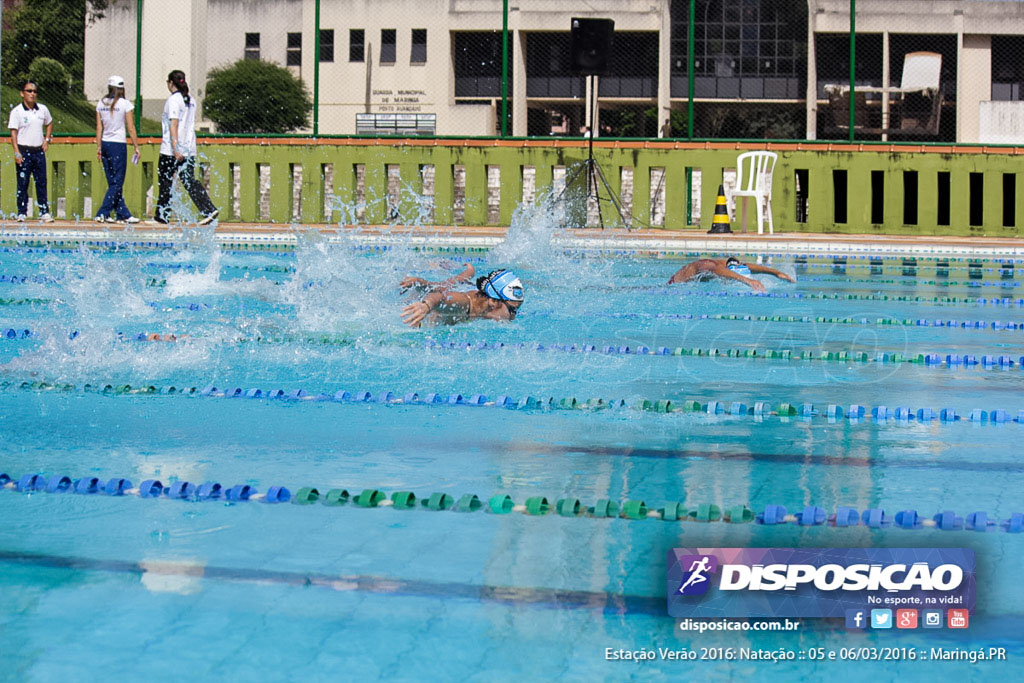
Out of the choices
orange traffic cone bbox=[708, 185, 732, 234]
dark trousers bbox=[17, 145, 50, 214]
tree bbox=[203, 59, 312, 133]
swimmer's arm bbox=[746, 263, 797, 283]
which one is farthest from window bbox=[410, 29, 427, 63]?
swimmer's arm bbox=[746, 263, 797, 283]

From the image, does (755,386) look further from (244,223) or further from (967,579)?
(244,223)

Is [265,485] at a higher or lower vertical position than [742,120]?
lower

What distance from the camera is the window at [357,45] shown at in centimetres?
3861

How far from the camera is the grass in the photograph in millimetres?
32844

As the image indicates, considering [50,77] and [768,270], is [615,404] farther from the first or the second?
[50,77]

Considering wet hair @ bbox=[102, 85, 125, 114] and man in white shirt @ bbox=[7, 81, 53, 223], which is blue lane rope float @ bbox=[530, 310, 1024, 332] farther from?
man in white shirt @ bbox=[7, 81, 53, 223]

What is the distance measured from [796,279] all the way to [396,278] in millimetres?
4167

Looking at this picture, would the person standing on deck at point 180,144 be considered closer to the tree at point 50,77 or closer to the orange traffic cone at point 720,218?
the orange traffic cone at point 720,218

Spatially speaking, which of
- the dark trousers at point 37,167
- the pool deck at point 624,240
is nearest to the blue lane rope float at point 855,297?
the pool deck at point 624,240

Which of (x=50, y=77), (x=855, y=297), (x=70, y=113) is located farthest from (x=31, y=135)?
(x=70, y=113)

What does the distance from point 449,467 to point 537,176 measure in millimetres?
11552

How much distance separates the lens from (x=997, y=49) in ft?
111

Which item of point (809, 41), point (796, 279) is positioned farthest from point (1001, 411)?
point (809, 41)

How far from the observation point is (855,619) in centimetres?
230
